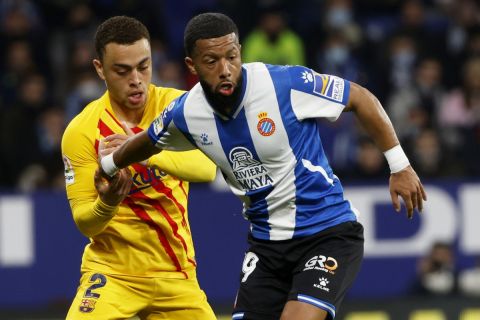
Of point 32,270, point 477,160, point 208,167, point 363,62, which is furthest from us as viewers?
point 363,62

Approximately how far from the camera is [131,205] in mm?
6219

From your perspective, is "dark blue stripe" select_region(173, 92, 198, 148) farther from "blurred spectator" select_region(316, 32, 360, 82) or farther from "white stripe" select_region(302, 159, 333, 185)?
"blurred spectator" select_region(316, 32, 360, 82)

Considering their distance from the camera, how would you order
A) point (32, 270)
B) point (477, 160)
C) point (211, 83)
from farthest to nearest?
point (477, 160) → point (32, 270) → point (211, 83)

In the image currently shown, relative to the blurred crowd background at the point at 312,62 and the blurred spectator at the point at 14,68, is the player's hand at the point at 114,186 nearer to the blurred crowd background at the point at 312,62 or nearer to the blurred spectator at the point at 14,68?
the blurred crowd background at the point at 312,62

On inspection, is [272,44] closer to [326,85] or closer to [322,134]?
[322,134]

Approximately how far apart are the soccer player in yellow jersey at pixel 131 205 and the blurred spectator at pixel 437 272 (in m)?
4.21

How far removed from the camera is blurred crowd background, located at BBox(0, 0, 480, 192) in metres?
11.1

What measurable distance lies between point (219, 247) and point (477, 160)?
2.82 meters

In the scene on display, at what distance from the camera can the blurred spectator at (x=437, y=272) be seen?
1009 centimetres

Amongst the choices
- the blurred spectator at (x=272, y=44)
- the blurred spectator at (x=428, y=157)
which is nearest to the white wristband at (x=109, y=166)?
the blurred spectator at (x=428, y=157)

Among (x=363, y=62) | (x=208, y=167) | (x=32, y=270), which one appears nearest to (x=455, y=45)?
(x=363, y=62)

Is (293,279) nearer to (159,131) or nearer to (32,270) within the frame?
(159,131)

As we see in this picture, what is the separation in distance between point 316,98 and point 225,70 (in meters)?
0.48

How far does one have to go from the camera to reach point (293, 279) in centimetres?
572
